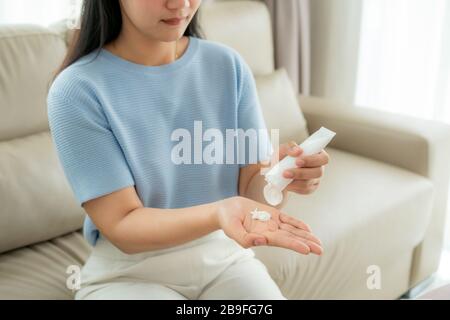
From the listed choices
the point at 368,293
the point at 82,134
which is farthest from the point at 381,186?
the point at 82,134

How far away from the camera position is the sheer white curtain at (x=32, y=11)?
5.80ft

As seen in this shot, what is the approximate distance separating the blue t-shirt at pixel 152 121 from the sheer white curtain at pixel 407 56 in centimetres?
114

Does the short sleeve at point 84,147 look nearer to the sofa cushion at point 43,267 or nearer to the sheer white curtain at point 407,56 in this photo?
the sofa cushion at point 43,267

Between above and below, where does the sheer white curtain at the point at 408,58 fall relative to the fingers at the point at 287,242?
below

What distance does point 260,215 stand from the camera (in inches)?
29.5

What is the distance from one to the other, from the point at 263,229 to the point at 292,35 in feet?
4.78

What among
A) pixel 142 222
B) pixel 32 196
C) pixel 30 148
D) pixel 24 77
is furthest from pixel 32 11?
pixel 142 222

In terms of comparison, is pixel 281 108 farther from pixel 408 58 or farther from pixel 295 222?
pixel 295 222

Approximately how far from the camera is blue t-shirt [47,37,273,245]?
840mm

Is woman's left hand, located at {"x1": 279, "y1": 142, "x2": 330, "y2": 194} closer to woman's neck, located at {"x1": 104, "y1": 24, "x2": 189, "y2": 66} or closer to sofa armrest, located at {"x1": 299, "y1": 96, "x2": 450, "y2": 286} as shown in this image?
woman's neck, located at {"x1": 104, "y1": 24, "x2": 189, "y2": 66}

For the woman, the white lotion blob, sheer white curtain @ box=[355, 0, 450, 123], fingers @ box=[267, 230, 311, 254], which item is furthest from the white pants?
sheer white curtain @ box=[355, 0, 450, 123]

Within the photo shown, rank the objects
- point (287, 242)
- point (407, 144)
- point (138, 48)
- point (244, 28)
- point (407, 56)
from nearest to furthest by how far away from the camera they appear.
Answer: point (287, 242) → point (138, 48) → point (407, 144) → point (244, 28) → point (407, 56)

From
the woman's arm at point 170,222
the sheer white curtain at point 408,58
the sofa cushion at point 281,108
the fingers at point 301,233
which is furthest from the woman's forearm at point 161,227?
the sheer white curtain at point 408,58
